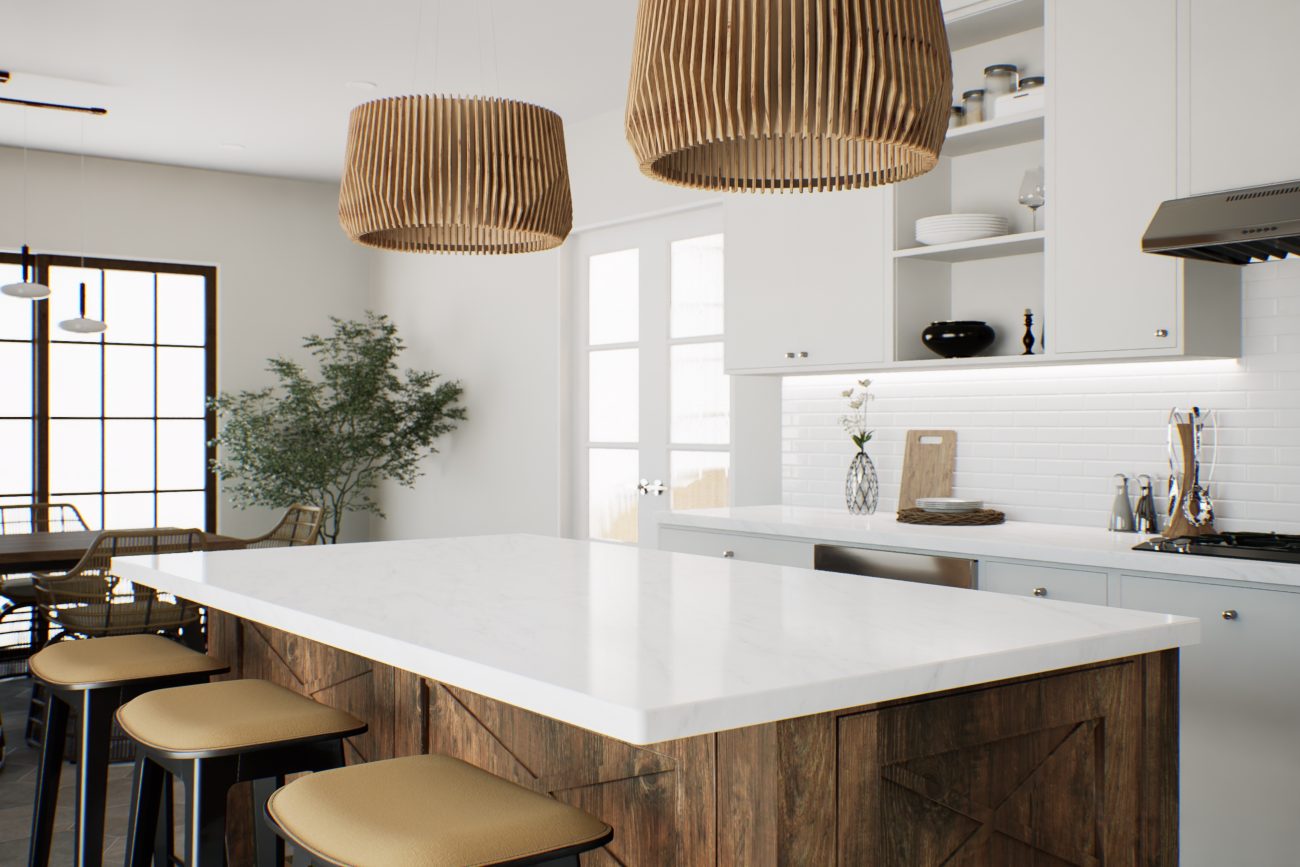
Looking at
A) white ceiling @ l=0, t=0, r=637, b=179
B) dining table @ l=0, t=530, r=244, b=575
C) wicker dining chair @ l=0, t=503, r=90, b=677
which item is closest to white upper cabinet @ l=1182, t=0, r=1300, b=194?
white ceiling @ l=0, t=0, r=637, b=179

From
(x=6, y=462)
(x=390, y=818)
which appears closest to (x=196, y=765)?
(x=390, y=818)

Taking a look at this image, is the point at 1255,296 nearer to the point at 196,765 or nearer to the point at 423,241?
the point at 423,241

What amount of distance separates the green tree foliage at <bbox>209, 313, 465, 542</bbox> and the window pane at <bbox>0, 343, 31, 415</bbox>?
104cm

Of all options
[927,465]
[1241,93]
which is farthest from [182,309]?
[1241,93]

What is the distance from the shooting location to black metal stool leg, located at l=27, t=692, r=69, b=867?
2480 millimetres

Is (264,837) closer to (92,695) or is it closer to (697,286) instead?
(92,695)

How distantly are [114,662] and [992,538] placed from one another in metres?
2.38

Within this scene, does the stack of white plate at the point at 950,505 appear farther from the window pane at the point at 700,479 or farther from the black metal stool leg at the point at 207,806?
the black metal stool leg at the point at 207,806

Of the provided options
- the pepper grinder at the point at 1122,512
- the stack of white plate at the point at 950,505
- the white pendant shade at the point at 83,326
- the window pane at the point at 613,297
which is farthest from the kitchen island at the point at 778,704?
the white pendant shade at the point at 83,326

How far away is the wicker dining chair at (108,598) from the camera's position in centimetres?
417

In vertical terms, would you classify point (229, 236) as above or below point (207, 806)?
above

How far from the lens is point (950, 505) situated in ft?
13.0

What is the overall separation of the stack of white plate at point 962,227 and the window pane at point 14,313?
523cm

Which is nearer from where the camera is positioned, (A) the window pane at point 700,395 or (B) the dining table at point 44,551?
(B) the dining table at point 44,551
